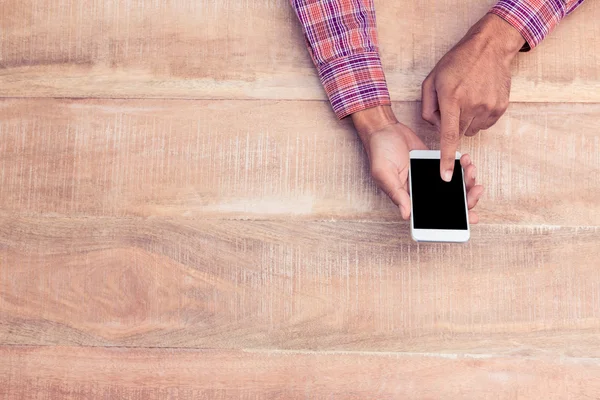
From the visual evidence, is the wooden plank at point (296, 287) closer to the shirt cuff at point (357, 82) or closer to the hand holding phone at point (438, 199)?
the hand holding phone at point (438, 199)

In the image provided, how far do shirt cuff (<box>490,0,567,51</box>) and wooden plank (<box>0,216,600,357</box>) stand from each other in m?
0.34

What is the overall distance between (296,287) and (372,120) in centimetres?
32

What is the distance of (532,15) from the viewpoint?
0.88 m

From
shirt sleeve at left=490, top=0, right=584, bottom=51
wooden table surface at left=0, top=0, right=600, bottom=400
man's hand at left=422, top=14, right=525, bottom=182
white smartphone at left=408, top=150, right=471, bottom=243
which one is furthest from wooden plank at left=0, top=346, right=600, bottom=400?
shirt sleeve at left=490, top=0, right=584, bottom=51

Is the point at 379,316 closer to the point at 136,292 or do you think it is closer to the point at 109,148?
the point at 136,292

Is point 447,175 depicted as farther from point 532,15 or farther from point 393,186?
point 532,15

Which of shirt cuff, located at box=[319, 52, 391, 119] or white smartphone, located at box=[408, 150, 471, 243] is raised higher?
shirt cuff, located at box=[319, 52, 391, 119]

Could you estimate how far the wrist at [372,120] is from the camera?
897 millimetres

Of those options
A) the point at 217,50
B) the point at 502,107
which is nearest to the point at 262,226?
the point at 217,50

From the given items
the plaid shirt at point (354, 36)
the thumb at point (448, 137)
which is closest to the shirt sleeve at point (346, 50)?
the plaid shirt at point (354, 36)

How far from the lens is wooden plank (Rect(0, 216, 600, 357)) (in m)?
0.89

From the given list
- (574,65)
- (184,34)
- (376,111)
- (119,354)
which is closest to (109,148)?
(184,34)

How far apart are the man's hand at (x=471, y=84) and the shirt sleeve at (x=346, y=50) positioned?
0.09 m

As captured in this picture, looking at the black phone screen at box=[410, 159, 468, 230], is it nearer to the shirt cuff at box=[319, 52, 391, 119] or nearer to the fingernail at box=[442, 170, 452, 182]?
the fingernail at box=[442, 170, 452, 182]
